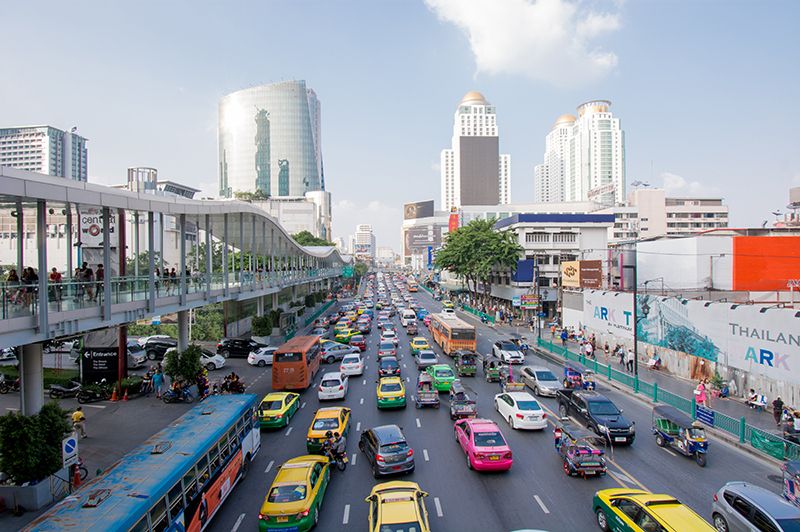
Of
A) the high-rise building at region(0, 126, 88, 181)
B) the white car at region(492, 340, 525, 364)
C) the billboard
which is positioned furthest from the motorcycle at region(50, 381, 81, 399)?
the high-rise building at region(0, 126, 88, 181)

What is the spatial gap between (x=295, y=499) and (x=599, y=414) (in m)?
12.1

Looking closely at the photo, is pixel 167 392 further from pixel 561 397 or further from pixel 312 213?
pixel 312 213

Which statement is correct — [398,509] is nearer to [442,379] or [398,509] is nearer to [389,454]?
[389,454]

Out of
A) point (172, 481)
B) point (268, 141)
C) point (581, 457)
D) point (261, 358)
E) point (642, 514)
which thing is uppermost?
point (268, 141)

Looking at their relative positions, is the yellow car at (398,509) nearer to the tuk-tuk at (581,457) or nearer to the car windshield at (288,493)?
the car windshield at (288,493)

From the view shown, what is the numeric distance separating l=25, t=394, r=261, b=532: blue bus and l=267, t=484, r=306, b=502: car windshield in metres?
1.57

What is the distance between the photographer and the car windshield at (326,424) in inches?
691

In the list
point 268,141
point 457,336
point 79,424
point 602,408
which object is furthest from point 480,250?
point 268,141

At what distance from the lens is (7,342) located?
1258cm

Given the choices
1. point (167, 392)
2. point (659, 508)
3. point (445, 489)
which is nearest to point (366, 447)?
point (445, 489)

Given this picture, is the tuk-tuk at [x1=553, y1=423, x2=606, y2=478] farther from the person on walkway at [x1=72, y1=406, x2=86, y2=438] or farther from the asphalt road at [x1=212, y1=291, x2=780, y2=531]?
the person on walkway at [x1=72, y1=406, x2=86, y2=438]

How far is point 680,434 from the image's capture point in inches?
678

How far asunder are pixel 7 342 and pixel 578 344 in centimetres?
4026

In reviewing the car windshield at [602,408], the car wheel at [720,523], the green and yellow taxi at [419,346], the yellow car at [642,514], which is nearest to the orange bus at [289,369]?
the green and yellow taxi at [419,346]
